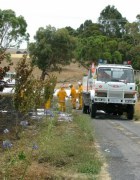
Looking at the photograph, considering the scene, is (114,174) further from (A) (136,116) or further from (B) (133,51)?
(B) (133,51)

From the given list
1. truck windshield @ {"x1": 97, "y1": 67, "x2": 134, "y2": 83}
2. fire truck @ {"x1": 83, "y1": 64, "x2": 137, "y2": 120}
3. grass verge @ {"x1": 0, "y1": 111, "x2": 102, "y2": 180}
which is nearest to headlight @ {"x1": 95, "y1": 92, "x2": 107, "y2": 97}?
fire truck @ {"x1": 83, "y1": 64, "x2": 137, "y2": 120}

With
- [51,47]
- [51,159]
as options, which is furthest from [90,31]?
[51,159]

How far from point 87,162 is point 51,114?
7.39m

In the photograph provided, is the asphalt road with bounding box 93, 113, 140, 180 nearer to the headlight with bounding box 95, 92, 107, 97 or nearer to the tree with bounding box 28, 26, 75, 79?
the headlight with bounding box 95, 92, 107, 97

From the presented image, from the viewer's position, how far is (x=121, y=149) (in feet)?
41.3

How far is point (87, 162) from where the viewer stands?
10.0 metres

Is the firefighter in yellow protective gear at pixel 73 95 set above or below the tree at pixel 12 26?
→ below

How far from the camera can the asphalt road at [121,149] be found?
9461 millimetres

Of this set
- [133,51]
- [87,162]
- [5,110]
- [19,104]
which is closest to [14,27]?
[133,51]

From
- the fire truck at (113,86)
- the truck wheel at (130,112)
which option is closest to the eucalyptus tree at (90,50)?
the truck wheel at (130,112)

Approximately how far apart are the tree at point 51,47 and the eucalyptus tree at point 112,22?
35.9 metres

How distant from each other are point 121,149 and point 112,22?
3793 inches

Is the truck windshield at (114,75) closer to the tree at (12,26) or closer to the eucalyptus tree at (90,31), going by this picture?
the tree at (12,26)

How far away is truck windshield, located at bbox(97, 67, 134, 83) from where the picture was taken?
23.0 metres
